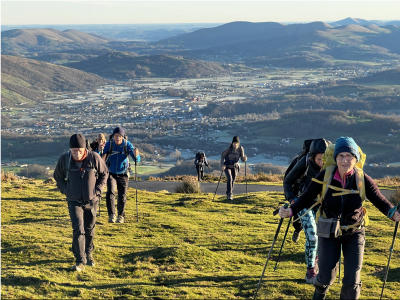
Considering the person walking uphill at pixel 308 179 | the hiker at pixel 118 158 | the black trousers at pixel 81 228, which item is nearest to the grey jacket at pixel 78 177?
the black trousers at pixel 81 228

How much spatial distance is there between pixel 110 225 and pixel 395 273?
21.2ft

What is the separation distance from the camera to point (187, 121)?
153 meters

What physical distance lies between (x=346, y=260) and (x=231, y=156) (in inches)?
385

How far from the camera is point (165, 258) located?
7914 mm

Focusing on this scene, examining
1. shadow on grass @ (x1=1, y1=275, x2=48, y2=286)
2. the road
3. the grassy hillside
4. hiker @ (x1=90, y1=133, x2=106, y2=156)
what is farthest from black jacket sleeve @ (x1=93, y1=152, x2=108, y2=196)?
the road

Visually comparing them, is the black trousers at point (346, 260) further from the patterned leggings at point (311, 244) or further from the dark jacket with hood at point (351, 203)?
the patterned leggings at point (311, 244)

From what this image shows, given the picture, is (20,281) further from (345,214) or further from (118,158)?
(345,214)

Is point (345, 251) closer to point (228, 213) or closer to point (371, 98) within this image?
point (228, 213)

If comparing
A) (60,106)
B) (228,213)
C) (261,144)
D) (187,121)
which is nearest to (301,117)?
(261,144)

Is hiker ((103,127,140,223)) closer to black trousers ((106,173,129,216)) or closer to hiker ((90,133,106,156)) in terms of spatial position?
black trousers ((106,173,129,216))

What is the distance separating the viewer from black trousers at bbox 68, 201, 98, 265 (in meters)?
6.95

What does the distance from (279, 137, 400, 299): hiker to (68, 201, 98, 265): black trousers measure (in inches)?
150

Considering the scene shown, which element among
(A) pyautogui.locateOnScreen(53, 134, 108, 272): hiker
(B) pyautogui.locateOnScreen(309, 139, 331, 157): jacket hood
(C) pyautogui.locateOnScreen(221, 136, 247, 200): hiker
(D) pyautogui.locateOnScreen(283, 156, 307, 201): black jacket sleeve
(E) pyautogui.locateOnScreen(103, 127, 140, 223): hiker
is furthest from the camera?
(C) pyautogui.locateOnScreen(221, 136, 247, 200): hiker

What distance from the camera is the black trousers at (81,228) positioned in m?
6.95
